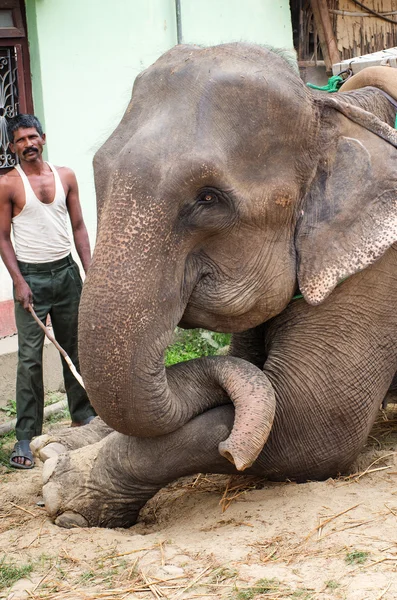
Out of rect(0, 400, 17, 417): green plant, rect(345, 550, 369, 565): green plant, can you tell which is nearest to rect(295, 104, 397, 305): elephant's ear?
rect(345, 550, 369, 565): green plant

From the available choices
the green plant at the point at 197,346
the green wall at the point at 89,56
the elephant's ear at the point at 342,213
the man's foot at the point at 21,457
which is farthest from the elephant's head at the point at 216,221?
the green wall at the point at 89,56

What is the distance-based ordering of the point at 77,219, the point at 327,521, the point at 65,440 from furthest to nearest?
the point at 77,219, the point at 65,440, the point at 327,521

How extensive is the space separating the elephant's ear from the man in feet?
7.43

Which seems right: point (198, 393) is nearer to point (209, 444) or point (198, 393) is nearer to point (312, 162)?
point (209, 444)

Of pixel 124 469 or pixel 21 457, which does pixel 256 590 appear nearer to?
pixel 124 469

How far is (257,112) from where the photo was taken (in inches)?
131

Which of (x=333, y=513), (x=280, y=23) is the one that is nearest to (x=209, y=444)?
(x=333, y=513)

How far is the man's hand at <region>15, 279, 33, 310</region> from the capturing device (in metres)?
5.32

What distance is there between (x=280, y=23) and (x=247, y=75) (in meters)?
5.57

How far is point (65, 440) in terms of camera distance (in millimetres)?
4023

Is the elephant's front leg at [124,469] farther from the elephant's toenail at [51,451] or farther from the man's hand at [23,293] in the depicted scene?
the man's hand at [23,293]

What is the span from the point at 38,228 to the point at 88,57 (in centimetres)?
235

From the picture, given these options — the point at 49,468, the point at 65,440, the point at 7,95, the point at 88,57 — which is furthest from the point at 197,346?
the point at 49,468

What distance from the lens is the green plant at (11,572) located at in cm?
316
